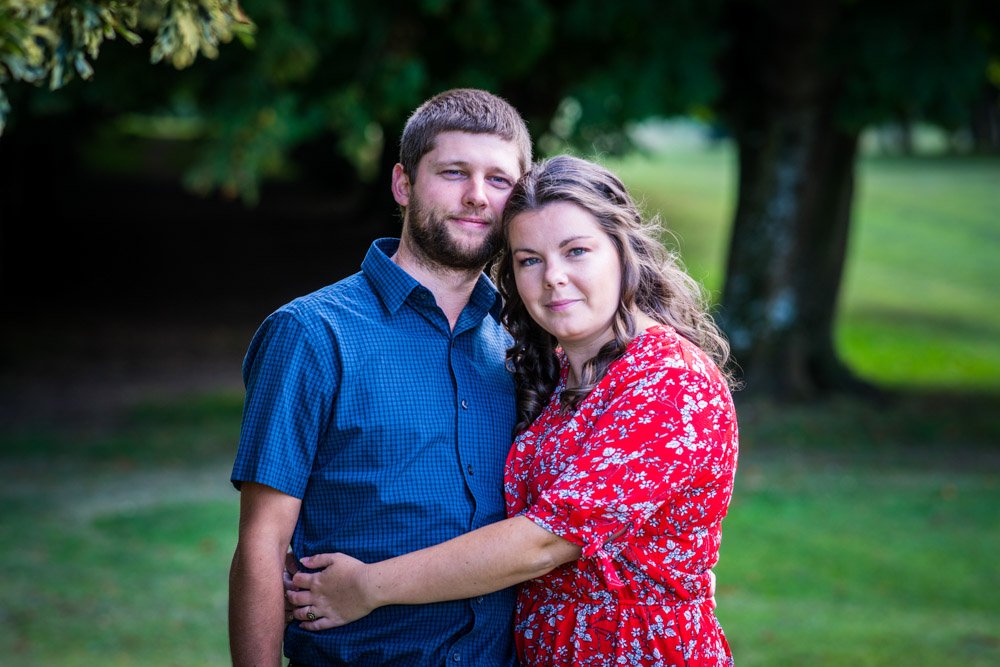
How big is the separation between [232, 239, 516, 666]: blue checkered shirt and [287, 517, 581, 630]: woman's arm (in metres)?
0.07

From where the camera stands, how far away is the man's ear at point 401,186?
10.6ft

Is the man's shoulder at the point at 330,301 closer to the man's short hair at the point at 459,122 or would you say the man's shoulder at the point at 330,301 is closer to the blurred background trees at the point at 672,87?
the man's short hair at the point at 459,122

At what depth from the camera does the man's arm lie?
2.82 m

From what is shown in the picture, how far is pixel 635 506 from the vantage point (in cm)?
264

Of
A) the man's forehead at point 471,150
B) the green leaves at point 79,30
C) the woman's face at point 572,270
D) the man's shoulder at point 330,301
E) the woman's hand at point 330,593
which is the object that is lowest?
the woman's hand at point 330,593

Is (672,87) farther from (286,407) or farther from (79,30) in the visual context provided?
(286,407)

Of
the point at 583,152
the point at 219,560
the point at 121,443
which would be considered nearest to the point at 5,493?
the point at 121,443

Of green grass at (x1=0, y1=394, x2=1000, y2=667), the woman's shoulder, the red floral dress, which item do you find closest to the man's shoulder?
the red floral dress

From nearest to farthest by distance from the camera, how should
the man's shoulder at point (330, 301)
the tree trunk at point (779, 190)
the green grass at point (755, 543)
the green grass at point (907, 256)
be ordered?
the man's shoulder at point (330, 301) → the green grass at point (755, 543) → the tree trunk at point (779, 190) → the green grass at point (907, 256)

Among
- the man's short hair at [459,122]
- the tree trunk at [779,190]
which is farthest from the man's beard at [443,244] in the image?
the tree trunk at [779,190]

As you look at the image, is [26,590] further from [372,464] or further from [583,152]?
[583,152]

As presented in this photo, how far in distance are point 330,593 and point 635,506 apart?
2.63 ft

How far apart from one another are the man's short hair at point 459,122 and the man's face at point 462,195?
0.02 meters

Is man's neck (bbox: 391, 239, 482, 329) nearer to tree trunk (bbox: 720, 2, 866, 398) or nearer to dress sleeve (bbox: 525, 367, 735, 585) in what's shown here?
dress sleeve (bbox: 525, 367, 735, 585)
